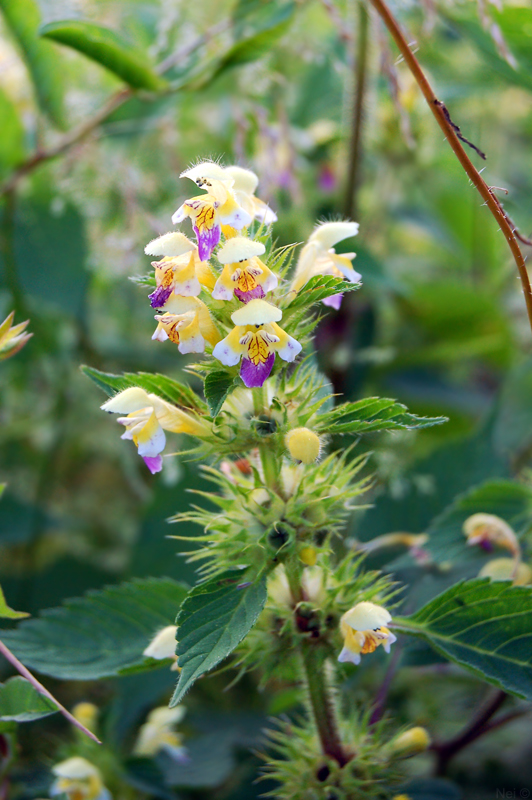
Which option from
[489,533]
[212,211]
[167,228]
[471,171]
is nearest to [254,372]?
[212,211]

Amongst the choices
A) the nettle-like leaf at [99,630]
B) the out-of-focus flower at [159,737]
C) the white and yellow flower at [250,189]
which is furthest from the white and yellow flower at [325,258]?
the out-of-focus flower at [159,737]

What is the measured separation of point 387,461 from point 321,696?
0.51 metres

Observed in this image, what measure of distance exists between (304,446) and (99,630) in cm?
34

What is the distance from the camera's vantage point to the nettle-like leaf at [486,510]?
2.40 feet

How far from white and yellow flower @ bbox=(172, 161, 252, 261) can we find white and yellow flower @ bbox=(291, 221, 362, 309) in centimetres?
11

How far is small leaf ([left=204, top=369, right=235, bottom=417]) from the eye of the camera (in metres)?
0.46

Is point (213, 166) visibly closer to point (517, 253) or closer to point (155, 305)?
point (155, 305)

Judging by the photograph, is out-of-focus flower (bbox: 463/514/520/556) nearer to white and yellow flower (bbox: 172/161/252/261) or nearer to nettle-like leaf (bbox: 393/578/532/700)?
nettle-like leaf (bbox: 393/578/532/700)

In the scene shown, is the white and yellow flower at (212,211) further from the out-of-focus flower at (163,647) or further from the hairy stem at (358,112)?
the hairy stem at (358,112)

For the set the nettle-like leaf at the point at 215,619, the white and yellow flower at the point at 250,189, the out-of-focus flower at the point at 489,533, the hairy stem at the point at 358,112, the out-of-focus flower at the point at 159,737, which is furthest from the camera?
the hairy stem at the point at 358,112

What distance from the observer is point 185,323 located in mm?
491

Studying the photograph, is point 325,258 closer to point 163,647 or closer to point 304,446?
point 304,446

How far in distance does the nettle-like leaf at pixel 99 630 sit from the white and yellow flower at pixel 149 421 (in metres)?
0.19

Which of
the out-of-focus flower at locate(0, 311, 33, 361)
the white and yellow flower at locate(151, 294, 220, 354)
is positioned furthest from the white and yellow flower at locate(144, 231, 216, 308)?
the out-of-focus flower at locate(0, 311, 33, 361)
